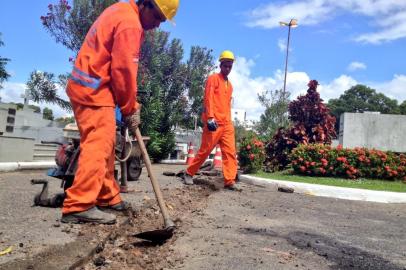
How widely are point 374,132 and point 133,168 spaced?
28.4 feet

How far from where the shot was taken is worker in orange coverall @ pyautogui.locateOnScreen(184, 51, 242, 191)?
771cm

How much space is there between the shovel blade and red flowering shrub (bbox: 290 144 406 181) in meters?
7.36

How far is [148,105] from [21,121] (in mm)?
8299

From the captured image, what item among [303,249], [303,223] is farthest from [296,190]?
[303,249]

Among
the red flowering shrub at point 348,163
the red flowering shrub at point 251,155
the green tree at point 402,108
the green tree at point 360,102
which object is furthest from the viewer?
the green tree at point 360,102

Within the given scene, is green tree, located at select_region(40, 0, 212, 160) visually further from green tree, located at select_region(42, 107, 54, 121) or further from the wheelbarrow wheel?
green tree, located at select_region(42, 107, 54, 121)

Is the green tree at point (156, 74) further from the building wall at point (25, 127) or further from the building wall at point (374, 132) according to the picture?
the building wall at point (374, 132)

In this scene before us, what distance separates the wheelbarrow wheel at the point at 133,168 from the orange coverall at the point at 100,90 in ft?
12.3

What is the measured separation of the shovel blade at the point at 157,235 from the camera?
12.0ft

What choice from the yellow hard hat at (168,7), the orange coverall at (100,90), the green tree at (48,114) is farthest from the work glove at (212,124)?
the green tree at (48,114)

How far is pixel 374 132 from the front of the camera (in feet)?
45.5

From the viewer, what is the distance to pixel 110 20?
4.07 m

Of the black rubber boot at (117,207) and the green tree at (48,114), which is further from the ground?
the green tree at (48,114)

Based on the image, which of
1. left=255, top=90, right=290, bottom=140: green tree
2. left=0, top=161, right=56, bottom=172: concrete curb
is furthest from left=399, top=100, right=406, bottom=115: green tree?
left=0, top=161, right=56, bottom=172: concrete curb
